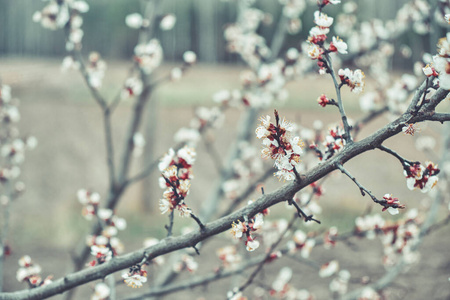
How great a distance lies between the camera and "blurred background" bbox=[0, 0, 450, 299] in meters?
6.25

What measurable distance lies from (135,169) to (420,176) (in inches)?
297

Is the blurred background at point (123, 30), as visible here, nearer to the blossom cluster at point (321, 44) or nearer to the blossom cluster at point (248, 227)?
the blossom cluster at point (321, 44)

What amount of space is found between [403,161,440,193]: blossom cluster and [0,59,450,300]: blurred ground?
12.6 feet

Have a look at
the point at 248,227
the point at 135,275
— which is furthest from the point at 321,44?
the point at 135,275

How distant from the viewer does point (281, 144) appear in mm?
1024

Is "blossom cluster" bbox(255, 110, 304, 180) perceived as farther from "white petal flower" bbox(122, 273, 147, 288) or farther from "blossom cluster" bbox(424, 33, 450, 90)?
"white petal flower" bbox(122, 273, 147, 288)

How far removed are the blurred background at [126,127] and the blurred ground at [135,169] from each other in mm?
22

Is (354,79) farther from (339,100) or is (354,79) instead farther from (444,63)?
(444,63)

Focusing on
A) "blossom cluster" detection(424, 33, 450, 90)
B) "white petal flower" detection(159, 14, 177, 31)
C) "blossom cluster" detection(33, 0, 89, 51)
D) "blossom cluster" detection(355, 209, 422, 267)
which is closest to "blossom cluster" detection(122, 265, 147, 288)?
"blossom cluster" detection(424, 33, 450, 90)

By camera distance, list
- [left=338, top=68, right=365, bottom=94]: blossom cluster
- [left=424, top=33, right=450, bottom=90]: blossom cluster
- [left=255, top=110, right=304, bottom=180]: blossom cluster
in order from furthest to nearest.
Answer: [left=338, top=68, right=365, bottom=94]: blossom cluster, [left=255, top=110, right=304, bottom=180]: blossom cluster, [left=424, top=33, right=450, bottom=90]: blossom cluster

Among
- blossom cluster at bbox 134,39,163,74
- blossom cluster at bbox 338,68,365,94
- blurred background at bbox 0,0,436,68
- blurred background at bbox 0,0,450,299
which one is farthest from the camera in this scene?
blurred background at bbox 0,0,436,68

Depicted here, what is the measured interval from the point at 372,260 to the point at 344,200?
1.89m

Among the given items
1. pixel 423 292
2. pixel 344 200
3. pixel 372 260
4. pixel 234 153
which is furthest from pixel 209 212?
pixel 344 200

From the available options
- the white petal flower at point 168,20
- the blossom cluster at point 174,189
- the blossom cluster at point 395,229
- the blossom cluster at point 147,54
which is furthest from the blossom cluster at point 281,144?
the white petal flower at point 168,20
